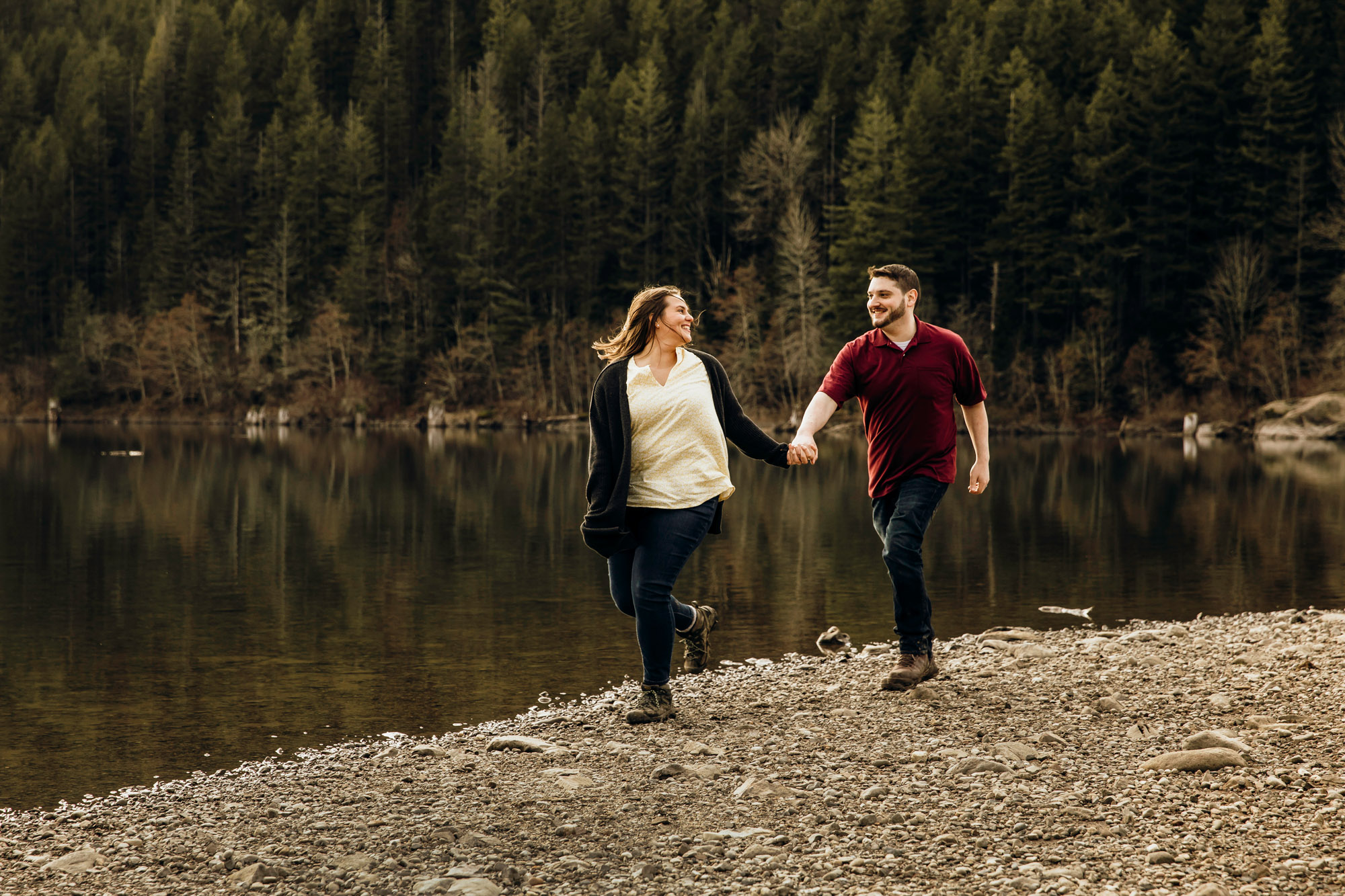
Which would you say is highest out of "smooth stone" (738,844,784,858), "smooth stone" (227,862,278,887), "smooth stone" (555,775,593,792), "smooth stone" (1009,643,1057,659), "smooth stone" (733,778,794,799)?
"smooth stone" (738,844,784,858)

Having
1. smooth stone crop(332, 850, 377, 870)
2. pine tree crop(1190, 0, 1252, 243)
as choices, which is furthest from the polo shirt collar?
pine tree crop(1190, 0, 1252, 243)

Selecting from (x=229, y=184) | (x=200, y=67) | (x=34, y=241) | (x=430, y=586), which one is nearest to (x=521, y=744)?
(x=430, y=586)

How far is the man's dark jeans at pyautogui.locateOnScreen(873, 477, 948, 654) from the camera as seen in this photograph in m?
8.09

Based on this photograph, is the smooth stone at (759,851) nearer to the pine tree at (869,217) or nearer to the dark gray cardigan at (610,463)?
the dark gray cardigan at (610,463)

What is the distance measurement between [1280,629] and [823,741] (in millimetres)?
5331

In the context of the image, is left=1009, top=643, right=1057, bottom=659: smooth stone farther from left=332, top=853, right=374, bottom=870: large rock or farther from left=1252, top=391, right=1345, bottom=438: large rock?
left=1252, top=391, right=1345, bottom=438: large rock

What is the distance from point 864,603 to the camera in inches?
513

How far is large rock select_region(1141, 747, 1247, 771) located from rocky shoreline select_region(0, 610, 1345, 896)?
0.01 meters

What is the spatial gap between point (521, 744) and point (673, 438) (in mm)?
1895

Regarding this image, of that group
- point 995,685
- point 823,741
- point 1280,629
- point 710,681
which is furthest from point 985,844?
point 1280,629

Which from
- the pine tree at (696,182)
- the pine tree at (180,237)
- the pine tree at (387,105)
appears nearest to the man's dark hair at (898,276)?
the pine tree at (696,182)

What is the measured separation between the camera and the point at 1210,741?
6.49 m

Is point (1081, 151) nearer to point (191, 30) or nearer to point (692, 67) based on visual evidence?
point (692, 67)

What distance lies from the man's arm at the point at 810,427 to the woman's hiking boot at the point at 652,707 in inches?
61.5
